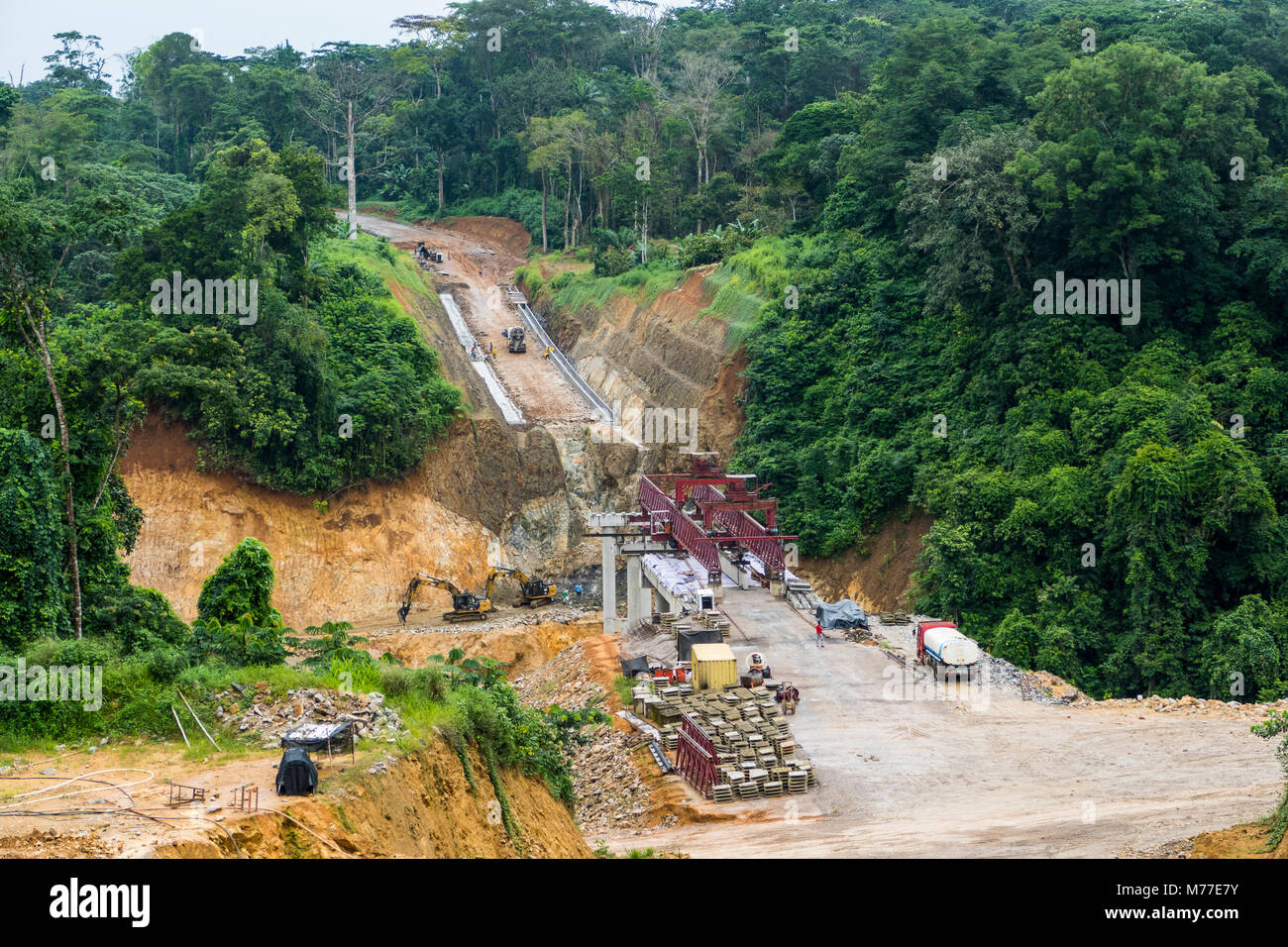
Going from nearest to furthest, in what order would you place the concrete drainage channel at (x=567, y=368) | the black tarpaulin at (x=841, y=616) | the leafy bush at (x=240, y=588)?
the leafy bush at (x=240, y=588)
the black tarpaulin at (x=841, y=616)
the concrete drainage channel at (x=567, y=368)

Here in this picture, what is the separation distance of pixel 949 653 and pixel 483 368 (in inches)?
1427

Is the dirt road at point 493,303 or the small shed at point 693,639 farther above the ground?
the dirt road at point 493,303

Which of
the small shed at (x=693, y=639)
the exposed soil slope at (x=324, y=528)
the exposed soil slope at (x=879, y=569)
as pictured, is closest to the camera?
the small shed at (x=693, y=639)

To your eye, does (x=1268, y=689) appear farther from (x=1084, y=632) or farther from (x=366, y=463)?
(x=366, y=463)

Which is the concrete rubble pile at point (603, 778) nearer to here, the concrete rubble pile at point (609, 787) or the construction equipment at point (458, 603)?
the concrete rubble pile at point (609, 787)

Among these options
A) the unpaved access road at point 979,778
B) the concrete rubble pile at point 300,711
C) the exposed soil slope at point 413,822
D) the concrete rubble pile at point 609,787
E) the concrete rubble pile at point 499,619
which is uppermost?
the concrete rubble pile at point 300,711

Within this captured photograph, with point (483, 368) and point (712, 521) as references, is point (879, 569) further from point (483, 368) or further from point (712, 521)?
point (483, 368)

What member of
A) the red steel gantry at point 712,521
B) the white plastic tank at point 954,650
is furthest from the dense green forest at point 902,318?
the red steel gantry at point 712,521

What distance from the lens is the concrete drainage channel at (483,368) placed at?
5653 cm

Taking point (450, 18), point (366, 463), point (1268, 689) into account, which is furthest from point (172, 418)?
point (450, 18)

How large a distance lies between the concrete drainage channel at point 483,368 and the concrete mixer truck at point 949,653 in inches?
1115

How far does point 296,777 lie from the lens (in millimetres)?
15891

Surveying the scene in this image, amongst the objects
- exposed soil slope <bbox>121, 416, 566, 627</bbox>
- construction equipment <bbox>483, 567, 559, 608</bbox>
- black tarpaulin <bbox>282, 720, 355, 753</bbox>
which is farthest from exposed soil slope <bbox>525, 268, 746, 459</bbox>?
black tarpaulin <bbox>282, 720, 355, 753</bbox>

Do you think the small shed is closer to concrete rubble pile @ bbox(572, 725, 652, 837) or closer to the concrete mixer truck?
concrete rubble pile @ bbox(572, 725, 652, 837)
